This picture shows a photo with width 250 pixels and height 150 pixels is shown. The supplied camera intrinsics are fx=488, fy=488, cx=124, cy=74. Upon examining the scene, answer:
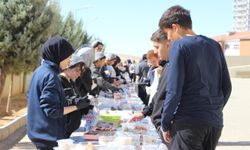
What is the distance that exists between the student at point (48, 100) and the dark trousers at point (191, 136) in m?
0.87

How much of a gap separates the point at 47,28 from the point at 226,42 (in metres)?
97.8

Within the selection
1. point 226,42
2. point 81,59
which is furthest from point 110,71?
point 226,42

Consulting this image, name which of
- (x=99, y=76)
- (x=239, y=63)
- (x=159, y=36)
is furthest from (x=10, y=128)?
(x=239, y=63)

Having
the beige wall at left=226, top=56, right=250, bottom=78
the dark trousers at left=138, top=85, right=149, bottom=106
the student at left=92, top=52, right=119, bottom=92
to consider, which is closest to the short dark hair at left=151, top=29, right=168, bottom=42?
the student at left=92, top=52, right=119, bottom=92

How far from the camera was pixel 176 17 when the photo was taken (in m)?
3.61

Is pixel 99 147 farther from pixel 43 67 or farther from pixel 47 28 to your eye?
pixel 47 28

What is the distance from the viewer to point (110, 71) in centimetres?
895

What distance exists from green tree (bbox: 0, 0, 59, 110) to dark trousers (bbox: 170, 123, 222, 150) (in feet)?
27.8

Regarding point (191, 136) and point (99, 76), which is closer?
point (191, 136)

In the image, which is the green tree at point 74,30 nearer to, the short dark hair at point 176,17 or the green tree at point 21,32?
the green tree at point 21,32

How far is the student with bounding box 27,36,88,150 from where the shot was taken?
3.62m

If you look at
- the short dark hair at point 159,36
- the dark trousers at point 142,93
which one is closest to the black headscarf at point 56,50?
the short dark hair at point 159,36

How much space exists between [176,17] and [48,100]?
3.70ft

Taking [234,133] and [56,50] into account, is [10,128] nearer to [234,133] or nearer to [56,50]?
[234,133]
